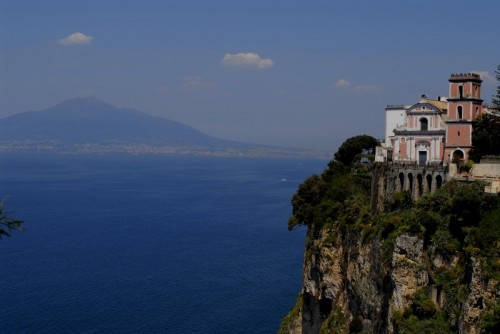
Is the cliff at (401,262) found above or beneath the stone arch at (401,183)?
beneath

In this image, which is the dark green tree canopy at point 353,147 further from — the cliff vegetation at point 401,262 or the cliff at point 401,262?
the cliff at point 401,262

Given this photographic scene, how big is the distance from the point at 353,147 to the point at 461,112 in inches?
602

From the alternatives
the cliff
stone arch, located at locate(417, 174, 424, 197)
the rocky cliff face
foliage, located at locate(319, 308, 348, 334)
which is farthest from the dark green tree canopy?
foliage, located at locate(319, 308, 348, 334)

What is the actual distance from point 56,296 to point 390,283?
37.7m

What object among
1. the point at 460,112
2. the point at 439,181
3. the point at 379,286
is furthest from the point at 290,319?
the point at 460,112

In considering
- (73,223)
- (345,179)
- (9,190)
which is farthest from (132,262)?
(9,190)

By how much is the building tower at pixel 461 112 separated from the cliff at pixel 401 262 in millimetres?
3812

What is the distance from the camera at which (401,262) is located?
31.2 meters

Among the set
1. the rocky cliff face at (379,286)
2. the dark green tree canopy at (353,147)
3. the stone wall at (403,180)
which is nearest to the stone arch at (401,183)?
the stone wall at (403,180)

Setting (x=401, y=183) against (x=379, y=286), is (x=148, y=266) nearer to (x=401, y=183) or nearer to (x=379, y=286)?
(x=401, y=183)

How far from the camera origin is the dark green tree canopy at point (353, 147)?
52.5 m

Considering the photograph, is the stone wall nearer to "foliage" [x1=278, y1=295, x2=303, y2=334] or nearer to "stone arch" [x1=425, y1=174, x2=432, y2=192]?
"stone arch" [x1=425, y1=174, x2=432, y2=192]

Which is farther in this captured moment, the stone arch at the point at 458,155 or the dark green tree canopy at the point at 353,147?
the dark green tree canopy at the point at 353,147

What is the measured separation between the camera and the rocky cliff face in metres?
26.6
